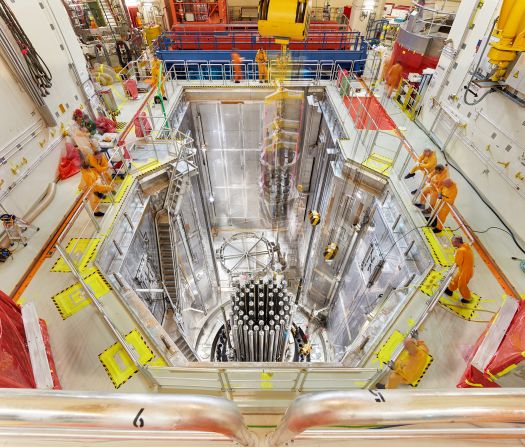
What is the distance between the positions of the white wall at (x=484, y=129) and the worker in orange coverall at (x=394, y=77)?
2316 mm

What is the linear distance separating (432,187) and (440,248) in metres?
1.09

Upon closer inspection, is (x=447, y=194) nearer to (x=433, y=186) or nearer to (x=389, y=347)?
(x=433, y=186)

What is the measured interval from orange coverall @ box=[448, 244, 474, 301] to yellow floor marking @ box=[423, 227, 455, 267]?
0.48 m

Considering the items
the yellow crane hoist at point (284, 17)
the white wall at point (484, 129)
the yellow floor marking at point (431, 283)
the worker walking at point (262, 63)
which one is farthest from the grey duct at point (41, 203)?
the white wall at point (484, 129)

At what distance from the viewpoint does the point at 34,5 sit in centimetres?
664

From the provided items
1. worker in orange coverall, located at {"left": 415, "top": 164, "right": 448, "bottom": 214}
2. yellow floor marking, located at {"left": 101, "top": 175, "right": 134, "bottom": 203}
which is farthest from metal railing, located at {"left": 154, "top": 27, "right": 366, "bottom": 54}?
worker in orange coverall, located at {"left": 415, "top": 164, "right": 448, "bottom": 214}

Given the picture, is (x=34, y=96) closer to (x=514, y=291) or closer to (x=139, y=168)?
(x=139, y=168)

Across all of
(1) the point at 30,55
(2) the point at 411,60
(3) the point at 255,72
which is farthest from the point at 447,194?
(3) the point at 255,72

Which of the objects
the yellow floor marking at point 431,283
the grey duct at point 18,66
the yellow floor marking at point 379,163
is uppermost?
the grey duct at point 18,66

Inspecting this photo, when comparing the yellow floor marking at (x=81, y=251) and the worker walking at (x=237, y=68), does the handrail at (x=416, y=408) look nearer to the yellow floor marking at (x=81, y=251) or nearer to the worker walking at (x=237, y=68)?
the yellow floor marking at (x=81, y=251)

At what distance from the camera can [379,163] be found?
6.92 metres

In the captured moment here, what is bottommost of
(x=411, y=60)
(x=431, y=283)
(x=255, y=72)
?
(x=431, y=283)

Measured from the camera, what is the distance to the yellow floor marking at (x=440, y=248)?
4.84 m

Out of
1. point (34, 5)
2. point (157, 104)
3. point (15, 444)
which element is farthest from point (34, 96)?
point (15, 444)
